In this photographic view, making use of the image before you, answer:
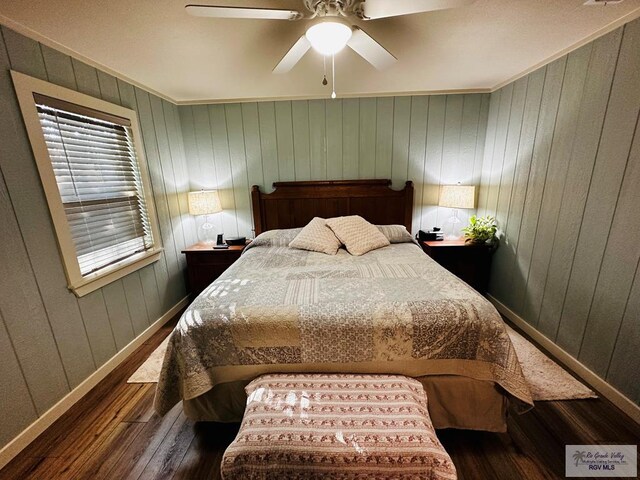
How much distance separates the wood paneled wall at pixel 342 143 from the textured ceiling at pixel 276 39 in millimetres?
420

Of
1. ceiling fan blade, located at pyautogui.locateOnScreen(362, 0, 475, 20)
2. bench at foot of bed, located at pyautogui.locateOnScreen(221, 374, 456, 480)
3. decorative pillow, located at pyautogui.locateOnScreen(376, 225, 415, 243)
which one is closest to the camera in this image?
bench at foot of bed, located at pyautogui.locateOnScreen(221, 374, 456, 480)

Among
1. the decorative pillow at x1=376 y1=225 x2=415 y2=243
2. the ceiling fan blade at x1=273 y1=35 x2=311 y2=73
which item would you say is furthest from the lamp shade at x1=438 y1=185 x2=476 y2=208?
the ceiling fan blade at x1=273 y1=35 x2=311 y2=73

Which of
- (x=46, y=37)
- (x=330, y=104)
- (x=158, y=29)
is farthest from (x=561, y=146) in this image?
(x=46, y=37)

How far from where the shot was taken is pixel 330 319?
4.64 ft

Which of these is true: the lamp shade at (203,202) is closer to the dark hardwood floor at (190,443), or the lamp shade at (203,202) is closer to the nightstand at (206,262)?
the nightstand at (206,262)

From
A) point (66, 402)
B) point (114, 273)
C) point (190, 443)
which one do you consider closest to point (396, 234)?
point (190, 443)

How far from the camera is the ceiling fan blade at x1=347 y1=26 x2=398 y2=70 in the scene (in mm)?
1392

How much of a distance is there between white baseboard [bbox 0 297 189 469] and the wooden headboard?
5.58 feet

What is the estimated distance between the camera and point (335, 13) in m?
1.31

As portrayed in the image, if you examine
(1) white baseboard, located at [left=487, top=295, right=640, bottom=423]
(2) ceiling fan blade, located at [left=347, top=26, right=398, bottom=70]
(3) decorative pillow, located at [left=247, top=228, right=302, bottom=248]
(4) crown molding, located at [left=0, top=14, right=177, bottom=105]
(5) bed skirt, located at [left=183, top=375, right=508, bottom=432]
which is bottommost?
(1) white baseboard, located at [left=487, top=295, right=640, bottom=423]

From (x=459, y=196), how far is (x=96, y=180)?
3.39 m

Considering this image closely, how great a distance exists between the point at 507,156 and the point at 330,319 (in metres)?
2.60

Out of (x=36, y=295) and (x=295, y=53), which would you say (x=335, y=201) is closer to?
(x=295, y=53)

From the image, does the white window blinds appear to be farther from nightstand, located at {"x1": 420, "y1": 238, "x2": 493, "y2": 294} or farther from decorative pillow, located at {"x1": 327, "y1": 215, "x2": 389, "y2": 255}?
nightstand, located at {"x1": 420, "y1": 238, "x2": 493, "y2": 294}
